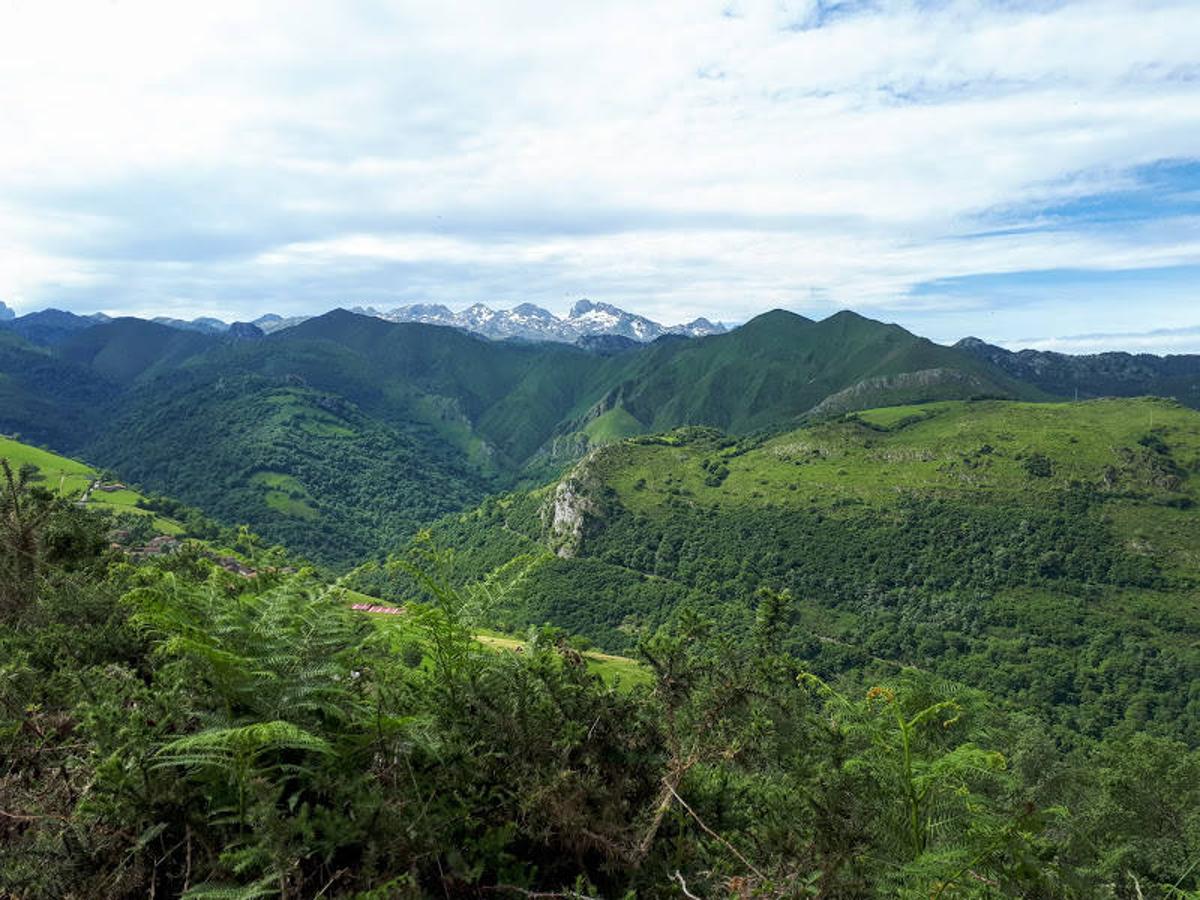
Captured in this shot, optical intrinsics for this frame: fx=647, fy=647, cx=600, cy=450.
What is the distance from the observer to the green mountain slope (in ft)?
394

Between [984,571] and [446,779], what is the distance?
180m

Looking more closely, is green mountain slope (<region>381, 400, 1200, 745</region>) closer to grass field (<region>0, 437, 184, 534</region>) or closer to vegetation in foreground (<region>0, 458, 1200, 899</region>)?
grass field (<region>0, 437, 184, 534</region>)

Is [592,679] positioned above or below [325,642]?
below

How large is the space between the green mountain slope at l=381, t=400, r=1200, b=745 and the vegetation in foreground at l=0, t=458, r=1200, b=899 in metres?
Answer: 112

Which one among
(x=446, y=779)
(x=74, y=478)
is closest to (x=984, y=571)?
(x=446, y=779)

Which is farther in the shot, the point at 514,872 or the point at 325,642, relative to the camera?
the point at 325,642

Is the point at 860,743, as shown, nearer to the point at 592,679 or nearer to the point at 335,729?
the point at 592,679

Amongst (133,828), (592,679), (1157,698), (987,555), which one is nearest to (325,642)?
(133,828)

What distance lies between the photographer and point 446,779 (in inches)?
193

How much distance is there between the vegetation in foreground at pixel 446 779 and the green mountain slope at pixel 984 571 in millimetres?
112472

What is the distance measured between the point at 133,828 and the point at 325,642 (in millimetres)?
1608

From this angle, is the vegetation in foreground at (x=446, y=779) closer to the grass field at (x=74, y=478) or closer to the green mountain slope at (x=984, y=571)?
the green mountain slope at (x=984, y=571)

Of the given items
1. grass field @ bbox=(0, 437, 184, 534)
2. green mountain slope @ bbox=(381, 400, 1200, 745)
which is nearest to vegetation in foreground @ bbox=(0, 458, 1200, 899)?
green mountain slope @ bbox=(381, 400, 1200, 745)

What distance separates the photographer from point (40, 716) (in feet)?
18.7
